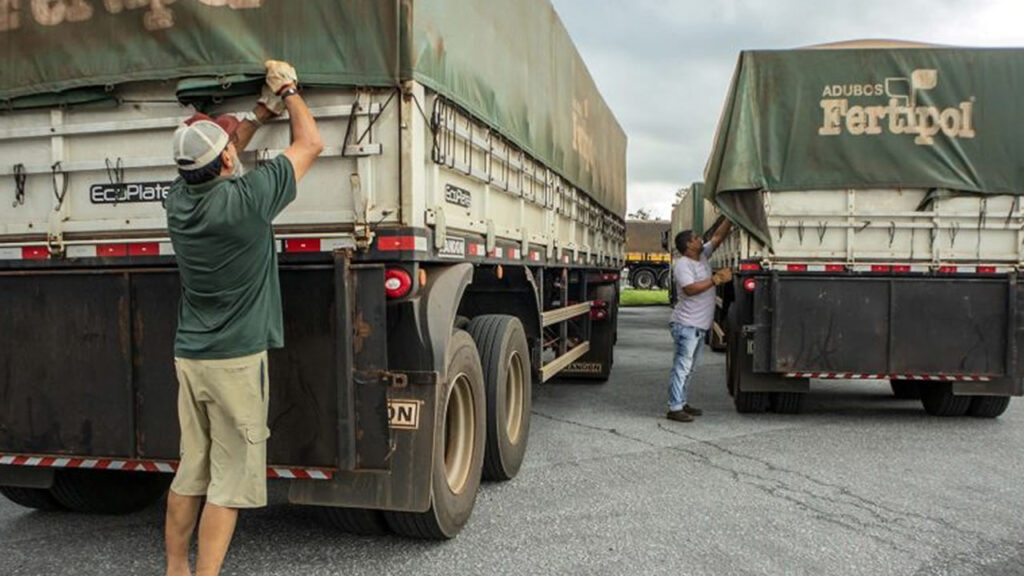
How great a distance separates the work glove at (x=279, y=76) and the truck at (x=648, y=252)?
35940 millimetres

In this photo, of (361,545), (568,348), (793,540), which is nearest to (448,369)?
(361,545)

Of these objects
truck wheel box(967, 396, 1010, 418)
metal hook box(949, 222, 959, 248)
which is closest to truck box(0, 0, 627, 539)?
metal hook box(949, 222, 959, 248)

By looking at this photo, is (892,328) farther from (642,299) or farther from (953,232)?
(642,299)

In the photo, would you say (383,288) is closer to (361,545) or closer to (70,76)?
(361,545)

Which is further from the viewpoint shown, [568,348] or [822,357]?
[568,348]

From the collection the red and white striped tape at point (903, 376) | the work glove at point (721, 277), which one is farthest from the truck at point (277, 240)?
the red and white striped tape at point (903, 376)

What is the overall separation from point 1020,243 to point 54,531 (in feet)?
23.7

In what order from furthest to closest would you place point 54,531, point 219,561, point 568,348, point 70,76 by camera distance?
point 568,348
point 54,531
point 70,76
point 219,561

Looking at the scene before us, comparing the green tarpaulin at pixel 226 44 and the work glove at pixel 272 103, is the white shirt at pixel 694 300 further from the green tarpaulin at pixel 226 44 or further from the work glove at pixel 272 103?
the work glove at pixel 272 103

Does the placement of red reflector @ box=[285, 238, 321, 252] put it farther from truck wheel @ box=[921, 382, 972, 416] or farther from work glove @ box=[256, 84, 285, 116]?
truck wheel @ box=[921, 382, 972, 416]

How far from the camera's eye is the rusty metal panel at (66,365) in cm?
347

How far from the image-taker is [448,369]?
12.0 feet

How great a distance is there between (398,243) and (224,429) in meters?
1.01

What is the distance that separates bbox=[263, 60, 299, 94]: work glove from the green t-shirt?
36cm
